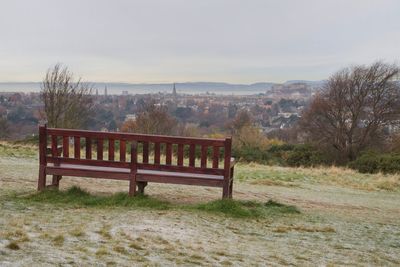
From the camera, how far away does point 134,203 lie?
7207mm

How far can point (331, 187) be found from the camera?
14.2m

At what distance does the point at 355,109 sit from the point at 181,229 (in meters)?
29.6

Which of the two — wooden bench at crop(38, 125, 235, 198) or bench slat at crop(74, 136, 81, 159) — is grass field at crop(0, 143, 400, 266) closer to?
wooden bench at crop(38, 125, 235, 198)

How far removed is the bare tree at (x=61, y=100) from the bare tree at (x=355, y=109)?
709 inches

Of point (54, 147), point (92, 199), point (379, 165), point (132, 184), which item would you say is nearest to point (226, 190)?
point (132, 184)

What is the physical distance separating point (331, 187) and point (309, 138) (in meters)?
20.8

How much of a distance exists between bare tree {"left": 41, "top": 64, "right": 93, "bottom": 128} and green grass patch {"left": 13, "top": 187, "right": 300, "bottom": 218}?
20.1 meters

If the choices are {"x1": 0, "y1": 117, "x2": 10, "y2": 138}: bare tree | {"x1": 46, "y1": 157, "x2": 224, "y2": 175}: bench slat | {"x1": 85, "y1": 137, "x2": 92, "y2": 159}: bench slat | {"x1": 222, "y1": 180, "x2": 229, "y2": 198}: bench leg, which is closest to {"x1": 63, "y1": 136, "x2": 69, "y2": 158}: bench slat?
{"x1": 46, "y1": 157, "x2": 224, "y2": 175}: bench slat

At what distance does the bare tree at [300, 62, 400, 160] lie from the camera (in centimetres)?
3162

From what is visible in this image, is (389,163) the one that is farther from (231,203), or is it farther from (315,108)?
(231,203)

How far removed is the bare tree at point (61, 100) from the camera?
26672 millimetres

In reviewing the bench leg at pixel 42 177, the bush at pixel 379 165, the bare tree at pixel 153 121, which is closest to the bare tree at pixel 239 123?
the bare tree at pixel 153 121

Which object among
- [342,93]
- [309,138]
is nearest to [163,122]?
[309,138]

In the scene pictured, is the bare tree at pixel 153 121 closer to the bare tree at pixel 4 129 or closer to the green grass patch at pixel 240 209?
the bare tree at pixel 4 129
